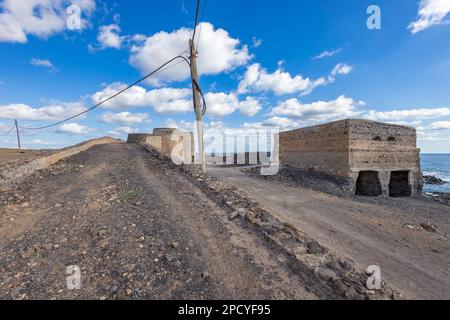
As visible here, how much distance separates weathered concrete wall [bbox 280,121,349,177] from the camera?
11383mm

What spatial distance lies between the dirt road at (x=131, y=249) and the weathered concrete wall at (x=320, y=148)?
9320 mm

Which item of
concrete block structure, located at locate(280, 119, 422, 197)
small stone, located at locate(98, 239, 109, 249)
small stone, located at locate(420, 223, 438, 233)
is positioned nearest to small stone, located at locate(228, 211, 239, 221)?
small stone, located at locate(98, 239, 109, 249)

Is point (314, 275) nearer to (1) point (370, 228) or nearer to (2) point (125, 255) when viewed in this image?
(2) point (125, 255)

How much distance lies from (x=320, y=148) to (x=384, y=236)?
8463 mm

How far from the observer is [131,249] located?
121 inches

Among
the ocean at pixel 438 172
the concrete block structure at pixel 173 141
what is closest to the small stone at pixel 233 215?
the concrete block structure at pixel 173 141

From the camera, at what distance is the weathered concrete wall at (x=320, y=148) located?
11.4m

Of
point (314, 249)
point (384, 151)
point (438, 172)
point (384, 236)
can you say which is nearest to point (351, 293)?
point (314, 249)

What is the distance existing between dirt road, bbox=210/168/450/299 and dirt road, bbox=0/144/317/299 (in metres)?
2.15

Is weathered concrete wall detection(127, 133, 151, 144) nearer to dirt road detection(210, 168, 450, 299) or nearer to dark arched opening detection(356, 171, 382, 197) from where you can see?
dirt road detection(210, 168, 450, 299)

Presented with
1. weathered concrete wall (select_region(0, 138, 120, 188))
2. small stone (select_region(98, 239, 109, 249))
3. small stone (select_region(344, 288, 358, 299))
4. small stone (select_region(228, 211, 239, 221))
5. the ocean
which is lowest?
the ocean

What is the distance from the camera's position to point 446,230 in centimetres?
605

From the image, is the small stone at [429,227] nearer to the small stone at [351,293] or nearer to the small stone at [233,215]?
the small stone at [351,293]

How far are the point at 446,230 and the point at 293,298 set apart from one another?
6.96 metres
